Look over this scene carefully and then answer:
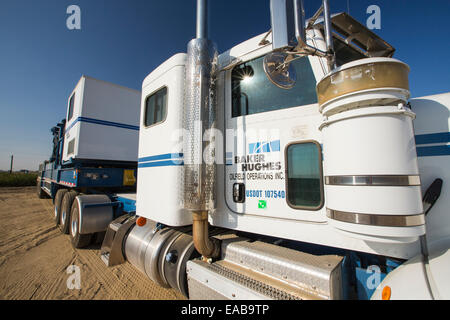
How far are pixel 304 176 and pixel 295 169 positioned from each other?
9cm

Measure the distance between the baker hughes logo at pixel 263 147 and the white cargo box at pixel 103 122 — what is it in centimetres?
515

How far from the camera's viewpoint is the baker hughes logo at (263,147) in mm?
1919

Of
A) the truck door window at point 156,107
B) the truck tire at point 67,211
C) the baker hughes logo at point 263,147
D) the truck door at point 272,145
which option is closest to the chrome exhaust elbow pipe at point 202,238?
the truck door at point 272,145

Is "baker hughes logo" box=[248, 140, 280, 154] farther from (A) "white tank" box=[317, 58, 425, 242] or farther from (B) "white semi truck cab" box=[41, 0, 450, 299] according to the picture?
(A) "white tank" box=[317, 58, 425, 242]

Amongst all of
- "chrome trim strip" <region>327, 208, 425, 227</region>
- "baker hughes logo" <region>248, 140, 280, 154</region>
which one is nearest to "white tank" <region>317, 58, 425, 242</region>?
"chrome trim strip" <region>327, 208, 425, 227</region>

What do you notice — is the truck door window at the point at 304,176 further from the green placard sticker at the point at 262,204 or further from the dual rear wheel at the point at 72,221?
the dual rear wheel at the point at 72,221

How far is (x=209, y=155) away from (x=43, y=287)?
10.2ft

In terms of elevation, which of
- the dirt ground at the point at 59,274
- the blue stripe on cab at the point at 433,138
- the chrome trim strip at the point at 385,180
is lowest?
the dirt ground at the point at 59,274

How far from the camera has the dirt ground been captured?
9.08ft

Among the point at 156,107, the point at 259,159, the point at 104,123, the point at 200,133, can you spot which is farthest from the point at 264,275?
the point at 104,123

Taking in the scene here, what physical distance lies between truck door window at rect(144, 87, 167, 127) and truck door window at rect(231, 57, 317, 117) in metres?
0.89

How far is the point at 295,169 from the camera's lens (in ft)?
5.96

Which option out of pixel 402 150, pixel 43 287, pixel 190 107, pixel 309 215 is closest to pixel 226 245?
pixel 309 215
